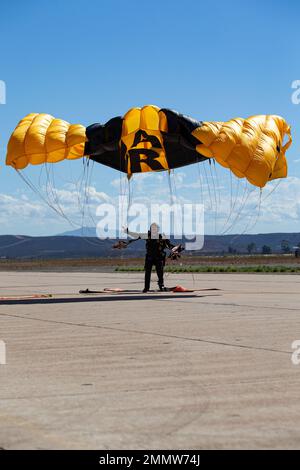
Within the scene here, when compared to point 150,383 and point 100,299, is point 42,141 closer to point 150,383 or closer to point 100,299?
point 100,299

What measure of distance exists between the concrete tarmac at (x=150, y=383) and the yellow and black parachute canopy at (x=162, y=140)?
6767mm

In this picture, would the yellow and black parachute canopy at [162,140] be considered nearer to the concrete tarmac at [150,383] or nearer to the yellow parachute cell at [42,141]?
the yellow parachute cell at [42,141]

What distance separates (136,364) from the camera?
9.70m

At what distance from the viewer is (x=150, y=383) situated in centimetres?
827

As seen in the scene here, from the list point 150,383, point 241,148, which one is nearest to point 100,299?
point 241,148

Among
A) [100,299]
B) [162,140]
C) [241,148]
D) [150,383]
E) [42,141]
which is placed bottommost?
[100,299]

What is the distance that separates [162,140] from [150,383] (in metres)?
15.9

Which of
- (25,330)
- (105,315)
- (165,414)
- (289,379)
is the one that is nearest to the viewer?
(165,414)

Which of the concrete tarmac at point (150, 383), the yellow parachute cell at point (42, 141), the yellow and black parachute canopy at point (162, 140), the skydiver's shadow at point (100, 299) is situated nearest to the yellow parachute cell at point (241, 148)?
the yellow and black parachute canopy at point (162, 140)

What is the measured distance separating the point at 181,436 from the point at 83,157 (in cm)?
1877

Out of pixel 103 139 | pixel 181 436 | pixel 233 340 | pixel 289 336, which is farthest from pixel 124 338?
pixel 103 139

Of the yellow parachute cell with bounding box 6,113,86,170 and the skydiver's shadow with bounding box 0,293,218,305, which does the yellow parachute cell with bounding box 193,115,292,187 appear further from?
the skydiver's shadow with bounding box 0,293,218,305

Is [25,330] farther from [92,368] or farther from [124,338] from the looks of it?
[92,368]

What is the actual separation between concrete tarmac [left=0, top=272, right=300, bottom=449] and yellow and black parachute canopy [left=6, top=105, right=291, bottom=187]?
22.2 ft
